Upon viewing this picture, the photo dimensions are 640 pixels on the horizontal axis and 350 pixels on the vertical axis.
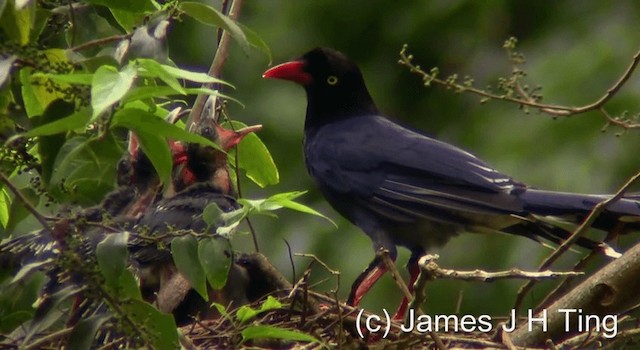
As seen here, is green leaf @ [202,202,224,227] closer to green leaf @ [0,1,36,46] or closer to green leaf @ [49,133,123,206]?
green leaf @ [49,133,123,206]

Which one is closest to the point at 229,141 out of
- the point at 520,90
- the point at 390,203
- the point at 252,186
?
the point at 390,203

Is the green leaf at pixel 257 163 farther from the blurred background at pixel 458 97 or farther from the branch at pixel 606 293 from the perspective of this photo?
the blurred background at pixel 458 97

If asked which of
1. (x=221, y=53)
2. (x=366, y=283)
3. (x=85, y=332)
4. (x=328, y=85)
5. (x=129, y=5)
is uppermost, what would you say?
(x=129, y=5)

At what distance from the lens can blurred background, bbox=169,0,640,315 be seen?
5.21m

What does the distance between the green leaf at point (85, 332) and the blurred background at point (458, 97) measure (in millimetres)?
2488

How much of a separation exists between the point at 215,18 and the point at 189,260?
423 millimetres

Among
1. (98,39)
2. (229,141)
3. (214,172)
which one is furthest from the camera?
(214,172)

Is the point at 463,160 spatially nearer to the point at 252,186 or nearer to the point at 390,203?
the point at 390,203

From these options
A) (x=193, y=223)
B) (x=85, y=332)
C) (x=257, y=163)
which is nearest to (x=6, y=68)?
(x=85, y=332)

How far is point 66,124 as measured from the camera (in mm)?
2082

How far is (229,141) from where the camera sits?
3459mm

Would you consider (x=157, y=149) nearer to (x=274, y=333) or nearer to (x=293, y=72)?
(x=274, y=333)

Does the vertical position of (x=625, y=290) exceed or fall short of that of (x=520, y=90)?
it falls short

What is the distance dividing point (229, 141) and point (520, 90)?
922mm
